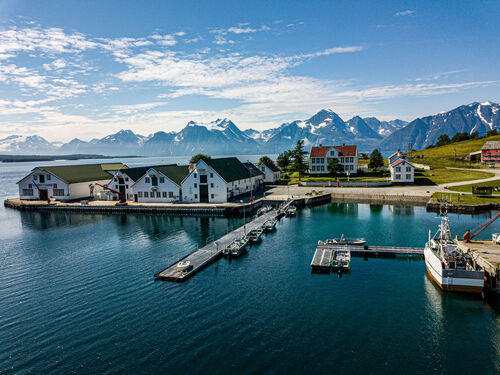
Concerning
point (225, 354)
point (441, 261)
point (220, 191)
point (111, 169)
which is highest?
point (111, 169)

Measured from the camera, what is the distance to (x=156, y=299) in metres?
33.4

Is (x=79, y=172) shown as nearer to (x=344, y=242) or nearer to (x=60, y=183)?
(x=60, y=183)

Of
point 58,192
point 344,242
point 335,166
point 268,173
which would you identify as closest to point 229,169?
point 268,173

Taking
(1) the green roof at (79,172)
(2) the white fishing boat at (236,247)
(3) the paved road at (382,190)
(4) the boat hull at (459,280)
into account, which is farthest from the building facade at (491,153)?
(1) the green roof at (79,172)

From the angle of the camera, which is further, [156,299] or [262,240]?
[262,240]

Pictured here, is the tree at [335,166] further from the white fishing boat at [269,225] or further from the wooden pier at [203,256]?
the wooden pier at [203,256]

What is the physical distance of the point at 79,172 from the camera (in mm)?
101500

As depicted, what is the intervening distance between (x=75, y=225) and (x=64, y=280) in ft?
116

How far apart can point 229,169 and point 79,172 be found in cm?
4924

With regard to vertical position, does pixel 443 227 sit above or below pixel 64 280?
above

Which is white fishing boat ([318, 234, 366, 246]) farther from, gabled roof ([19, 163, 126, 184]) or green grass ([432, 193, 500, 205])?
gabled roof ([19, 163, 126, 184])

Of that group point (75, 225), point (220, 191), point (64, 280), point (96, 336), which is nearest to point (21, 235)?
point (75, 225)

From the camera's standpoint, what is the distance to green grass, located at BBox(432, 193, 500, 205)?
242ft

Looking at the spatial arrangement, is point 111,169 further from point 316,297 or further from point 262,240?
point 316,297
